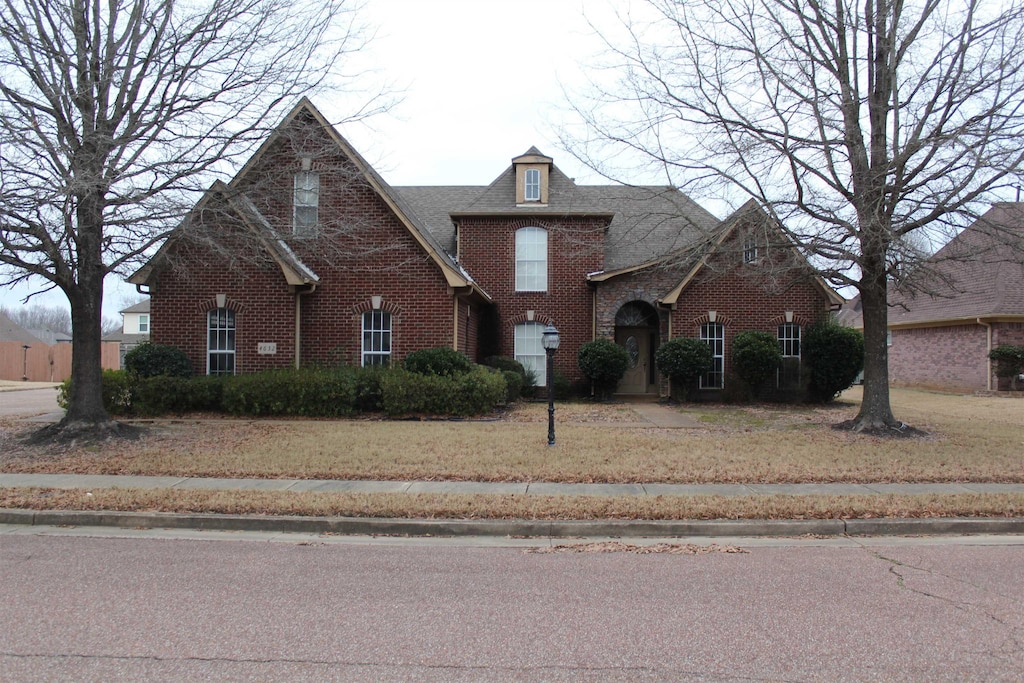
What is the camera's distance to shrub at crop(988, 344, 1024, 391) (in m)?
23.8

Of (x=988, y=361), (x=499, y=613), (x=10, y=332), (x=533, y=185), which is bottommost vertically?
(x=499, y=613)

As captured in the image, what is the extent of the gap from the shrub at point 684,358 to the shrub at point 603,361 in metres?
1.11

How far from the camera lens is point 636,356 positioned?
2284cm

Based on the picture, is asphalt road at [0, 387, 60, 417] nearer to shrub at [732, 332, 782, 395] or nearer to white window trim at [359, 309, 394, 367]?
white window trim at [359, 309, 394, 367]

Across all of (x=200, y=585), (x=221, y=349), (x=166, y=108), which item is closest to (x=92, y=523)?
(x=200, y=585)

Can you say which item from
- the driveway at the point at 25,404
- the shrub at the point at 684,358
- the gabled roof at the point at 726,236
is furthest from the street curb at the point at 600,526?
the shrub at the point at 684,358

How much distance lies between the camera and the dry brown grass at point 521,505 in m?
7.70

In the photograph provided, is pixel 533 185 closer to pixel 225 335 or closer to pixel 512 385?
pixel 512 385

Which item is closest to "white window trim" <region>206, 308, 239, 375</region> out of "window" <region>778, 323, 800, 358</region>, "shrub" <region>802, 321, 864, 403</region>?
"window" <region>778, 323, 800, 358</region>

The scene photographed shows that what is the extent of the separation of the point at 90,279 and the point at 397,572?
942 cm

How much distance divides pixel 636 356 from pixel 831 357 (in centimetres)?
572

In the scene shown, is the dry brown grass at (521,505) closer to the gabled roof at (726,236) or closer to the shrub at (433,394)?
the gabled roof at (726,236)

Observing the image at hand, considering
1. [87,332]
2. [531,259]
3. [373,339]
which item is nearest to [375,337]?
[373,339]

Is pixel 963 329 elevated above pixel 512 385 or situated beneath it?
elevated above
